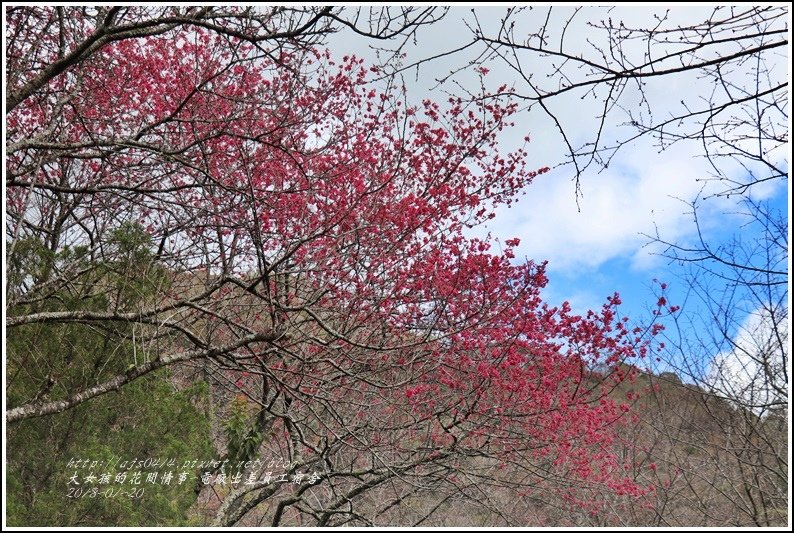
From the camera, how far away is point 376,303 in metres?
5.06

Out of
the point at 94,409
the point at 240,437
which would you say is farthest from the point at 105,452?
the point at 240,437

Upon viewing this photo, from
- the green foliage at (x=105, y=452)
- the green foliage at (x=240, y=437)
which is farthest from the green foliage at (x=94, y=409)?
the green foliage at (x=240, y=437)

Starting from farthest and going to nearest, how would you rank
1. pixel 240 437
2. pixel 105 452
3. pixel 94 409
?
pixel 240 437 → pixel 94 409 → pixel 105 452

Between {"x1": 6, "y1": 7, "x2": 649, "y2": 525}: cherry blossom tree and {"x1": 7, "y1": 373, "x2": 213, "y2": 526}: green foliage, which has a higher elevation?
{"x1": 6, "y1": 7, "x2": 649, "y2": 525}: cherry blossom tree

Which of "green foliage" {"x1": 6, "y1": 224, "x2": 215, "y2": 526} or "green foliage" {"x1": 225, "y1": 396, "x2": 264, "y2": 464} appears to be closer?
"green foliage" {"x1": 6, "y1": 224, "x2": 215, "y2": 526}

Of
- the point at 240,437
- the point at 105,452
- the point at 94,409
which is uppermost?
the point at 94,409

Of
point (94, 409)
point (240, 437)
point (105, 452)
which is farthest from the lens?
point (240, 437)

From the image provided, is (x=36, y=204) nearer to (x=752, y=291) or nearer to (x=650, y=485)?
(x=752, y=291)

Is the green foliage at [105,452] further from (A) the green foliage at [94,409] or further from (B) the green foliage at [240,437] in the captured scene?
(B) the green foliage at [240,437]

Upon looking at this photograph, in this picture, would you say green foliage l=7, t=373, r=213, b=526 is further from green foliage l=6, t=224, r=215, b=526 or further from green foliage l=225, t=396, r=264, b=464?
green foliage l=225, t=396, r=264, b=464

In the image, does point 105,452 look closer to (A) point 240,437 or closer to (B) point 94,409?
(B) point 94,409

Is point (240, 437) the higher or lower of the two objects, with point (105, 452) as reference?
higher

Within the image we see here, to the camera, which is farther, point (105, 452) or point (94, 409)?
point (94, 409)

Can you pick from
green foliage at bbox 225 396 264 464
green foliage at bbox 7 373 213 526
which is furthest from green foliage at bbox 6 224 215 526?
green foliage at bbox 225 396 264 464
